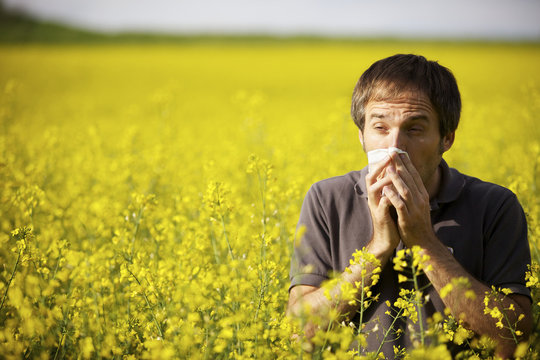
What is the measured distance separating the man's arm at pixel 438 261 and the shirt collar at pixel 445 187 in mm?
216

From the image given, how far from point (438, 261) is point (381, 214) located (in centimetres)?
25

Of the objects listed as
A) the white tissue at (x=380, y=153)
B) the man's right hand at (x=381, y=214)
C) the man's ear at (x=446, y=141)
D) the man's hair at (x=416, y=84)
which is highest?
the man's hair at (x=416, y=84)

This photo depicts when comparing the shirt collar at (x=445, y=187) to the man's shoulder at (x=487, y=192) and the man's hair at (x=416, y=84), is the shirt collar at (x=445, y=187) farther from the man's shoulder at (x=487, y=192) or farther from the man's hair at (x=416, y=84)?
the man's hair at (x=416, y=84)

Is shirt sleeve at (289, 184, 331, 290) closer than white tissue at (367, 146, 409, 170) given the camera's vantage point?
No

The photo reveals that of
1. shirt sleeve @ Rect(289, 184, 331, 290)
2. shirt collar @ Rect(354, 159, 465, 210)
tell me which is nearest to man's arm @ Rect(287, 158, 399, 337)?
shirt sleeve @ Rect(289, 184, 331, 290)

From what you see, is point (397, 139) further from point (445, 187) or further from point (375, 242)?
point (375, 242)

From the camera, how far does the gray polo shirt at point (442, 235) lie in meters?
1.72

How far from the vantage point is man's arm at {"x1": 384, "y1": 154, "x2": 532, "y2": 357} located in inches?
62.2

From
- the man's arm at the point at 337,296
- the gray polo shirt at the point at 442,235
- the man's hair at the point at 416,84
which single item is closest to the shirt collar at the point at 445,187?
the gray polo shirt at the point at 442,235

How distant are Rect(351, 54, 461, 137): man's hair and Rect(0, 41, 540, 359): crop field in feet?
1.91

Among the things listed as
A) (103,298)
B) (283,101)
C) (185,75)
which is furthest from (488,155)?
(185,75)

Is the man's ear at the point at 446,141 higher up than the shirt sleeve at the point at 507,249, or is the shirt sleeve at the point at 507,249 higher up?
the man's ear at the point at 446,141

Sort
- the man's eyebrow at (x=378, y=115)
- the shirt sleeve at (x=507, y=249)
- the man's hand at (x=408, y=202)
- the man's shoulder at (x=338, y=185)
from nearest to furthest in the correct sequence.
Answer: the man's hand at (x=408, y=202) < the shirt sleeve at (x=507, y=249) < the man's eyebrow at (x=378, y=115) < the man's shoulder at (x=338, y=185)

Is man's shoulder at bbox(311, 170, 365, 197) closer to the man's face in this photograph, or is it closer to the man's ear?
the man's face
